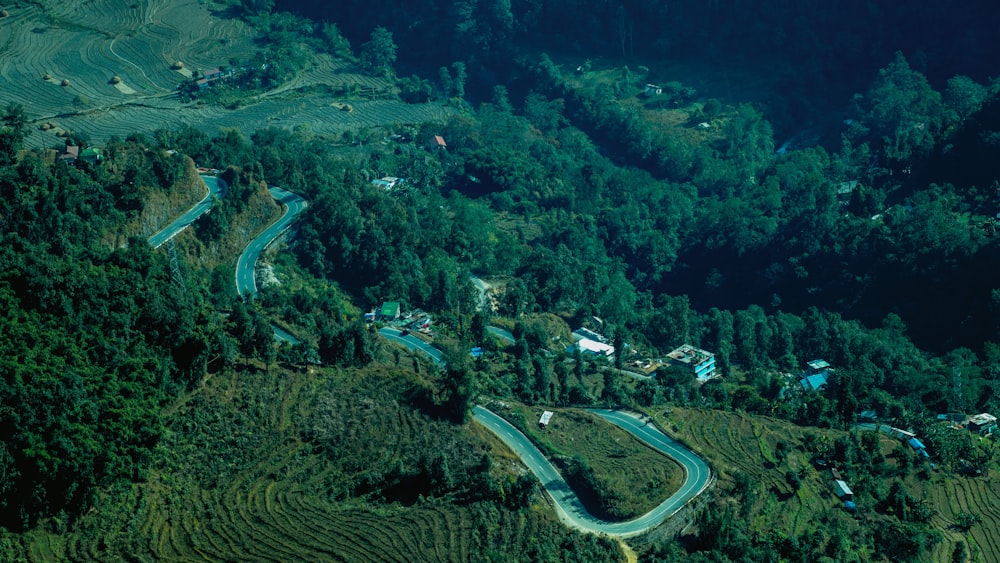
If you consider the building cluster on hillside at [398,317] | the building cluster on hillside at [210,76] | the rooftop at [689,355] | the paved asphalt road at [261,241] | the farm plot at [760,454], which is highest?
the paved asphalt road at [261,241]

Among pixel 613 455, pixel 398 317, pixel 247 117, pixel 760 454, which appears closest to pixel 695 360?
pixel 760 454

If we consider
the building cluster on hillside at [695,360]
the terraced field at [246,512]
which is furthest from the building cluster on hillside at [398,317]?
the terraced field at [246,512]

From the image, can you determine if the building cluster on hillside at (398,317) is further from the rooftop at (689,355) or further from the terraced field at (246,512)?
the terraced field at (246,512)

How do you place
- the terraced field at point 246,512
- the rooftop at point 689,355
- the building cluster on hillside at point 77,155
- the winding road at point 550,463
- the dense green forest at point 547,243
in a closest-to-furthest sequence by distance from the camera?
the terraced field at point 246,512 → the dense green forest at point 547,243 → the winding road at point 550,463 → the building cluster on hillside at point 77,155 → the rooftop at point 689,355

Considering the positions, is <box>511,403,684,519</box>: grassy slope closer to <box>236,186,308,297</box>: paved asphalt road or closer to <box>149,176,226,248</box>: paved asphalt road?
<box>236,186,308,297</box>: paved asphalt road

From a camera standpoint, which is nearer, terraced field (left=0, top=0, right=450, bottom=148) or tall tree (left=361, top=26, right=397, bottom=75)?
terraced field (left=0, top=0, right=450, bottom=148)

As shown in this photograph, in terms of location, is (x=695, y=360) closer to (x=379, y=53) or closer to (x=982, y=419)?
(x=982, y=419)

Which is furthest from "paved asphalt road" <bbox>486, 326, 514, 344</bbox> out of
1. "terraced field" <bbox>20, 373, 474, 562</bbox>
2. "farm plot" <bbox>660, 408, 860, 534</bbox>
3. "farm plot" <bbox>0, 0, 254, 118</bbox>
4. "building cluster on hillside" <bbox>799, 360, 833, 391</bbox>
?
"farm plot" <bbox>0, 0, 254, 118</bbox>

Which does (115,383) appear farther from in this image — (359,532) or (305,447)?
(359,532)
